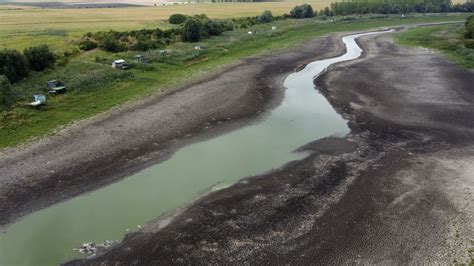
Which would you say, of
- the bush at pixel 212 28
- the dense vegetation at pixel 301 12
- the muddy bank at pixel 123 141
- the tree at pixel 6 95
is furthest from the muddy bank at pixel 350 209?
the dense vegetation at pixel 301 12

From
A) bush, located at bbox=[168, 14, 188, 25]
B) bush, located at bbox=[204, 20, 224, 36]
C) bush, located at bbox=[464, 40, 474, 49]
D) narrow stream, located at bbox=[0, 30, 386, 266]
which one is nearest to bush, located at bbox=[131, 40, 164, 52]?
bush, located at bbox=[204, 20, 224, 36]

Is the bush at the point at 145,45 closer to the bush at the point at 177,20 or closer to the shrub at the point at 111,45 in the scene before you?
the shrub at the point at 111,45

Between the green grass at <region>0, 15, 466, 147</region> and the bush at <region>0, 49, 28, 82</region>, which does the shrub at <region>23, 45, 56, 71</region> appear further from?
the bush at <region>0, 49, 28, 82</region>

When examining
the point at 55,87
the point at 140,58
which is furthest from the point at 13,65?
the point at 140,58

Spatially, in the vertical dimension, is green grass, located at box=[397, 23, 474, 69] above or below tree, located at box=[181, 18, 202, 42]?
below

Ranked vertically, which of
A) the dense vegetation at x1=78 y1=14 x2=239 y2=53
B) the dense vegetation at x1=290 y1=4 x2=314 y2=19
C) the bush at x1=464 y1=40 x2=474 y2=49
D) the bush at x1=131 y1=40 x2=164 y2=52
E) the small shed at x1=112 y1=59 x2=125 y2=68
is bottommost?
the bush at x1=464 y1=40 x2=474 y2=49

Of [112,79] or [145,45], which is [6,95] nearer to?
[112,79]

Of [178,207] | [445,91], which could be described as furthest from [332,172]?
[445,91]
